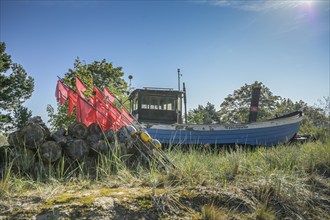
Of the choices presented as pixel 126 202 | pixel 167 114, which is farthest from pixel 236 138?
pixel 126 202

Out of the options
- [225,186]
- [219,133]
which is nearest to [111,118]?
[225,186]

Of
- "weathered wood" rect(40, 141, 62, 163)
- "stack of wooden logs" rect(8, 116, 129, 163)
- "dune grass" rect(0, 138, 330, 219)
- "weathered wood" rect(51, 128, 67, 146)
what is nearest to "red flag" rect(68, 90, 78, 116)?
"stack of wooden logs" rect(8, 116, 129, 163)

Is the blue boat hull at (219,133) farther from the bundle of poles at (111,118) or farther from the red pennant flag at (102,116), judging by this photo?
the red pennant flag at (102,116)

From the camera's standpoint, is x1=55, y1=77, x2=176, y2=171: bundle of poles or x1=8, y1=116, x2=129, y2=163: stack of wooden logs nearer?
x1=8, y1=116, x2=129, y2=163: stack of wooden logs

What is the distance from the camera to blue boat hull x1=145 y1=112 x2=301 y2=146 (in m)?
8.65

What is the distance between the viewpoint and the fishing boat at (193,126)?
871 centimetres

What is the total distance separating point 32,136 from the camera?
371 centimetres

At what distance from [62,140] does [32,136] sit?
443 millimetres

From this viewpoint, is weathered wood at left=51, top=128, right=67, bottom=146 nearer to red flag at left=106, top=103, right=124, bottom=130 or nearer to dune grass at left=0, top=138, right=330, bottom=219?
dune grass at left=0, top=138, right=330, bottom=219

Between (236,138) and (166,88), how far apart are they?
4352 mm

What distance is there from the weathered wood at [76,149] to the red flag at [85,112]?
1.39ft

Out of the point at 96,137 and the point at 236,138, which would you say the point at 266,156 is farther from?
the point at 236,138

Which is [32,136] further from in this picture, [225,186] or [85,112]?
[225,186]

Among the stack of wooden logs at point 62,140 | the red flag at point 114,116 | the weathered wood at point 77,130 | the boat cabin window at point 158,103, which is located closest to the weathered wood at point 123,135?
the stack of wooden logs at point 62,140
